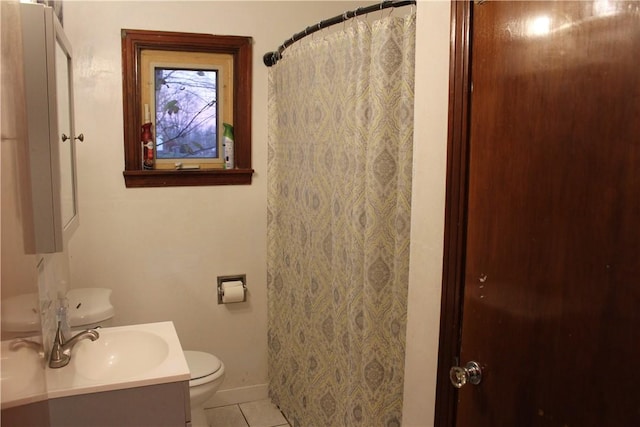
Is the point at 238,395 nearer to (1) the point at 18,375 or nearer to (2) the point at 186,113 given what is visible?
(2) the point at 186,113

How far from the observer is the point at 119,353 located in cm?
200

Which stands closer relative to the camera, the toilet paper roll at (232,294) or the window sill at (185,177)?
the window sill at (185,177)

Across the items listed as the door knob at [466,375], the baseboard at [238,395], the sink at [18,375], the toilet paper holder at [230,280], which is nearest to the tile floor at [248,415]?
the baseboard at [238,395]

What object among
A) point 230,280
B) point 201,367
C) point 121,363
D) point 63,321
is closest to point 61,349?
point 63,321

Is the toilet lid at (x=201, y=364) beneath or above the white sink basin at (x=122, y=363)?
beneath

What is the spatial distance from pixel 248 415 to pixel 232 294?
2.29 ft

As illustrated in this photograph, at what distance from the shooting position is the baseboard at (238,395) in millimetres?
3176

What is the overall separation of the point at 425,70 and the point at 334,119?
81 centimetres

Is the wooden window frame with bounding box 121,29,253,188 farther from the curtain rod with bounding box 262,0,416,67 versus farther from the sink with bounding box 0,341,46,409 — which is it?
the sink with bounding box 0,341,46,409

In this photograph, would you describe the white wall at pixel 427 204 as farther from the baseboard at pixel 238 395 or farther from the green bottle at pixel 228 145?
the baseboard at pixel 238 395

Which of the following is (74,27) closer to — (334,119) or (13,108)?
(334,119)

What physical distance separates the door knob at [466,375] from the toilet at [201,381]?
1.43m

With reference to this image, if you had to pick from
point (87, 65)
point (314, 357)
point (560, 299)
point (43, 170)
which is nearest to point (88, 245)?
point (87, 65)

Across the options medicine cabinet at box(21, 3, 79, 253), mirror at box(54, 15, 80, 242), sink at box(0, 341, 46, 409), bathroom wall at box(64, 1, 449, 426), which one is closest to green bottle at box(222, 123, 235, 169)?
bathroom wall at box(64, 1, 449, 426)
